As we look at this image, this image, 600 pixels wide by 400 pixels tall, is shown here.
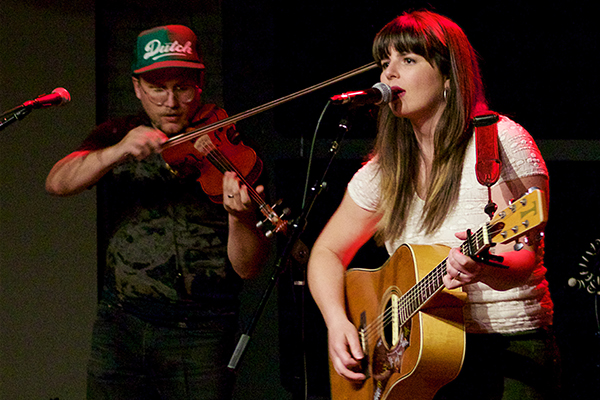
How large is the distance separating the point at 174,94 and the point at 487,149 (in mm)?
1038

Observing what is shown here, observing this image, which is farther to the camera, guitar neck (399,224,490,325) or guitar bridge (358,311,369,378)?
guitar bridge (358,311,369,378)

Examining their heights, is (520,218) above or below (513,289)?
above

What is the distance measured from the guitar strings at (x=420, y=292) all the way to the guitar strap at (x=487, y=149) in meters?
0.16

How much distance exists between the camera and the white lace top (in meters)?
1.45

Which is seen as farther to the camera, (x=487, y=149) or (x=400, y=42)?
(x=400, y=42)

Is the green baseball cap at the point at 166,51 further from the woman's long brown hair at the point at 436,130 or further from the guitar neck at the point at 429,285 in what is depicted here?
the guitar neck at the point at 429,285

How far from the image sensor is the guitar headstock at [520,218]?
1.17m

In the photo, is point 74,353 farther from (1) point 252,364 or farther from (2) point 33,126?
(2) point 33,126

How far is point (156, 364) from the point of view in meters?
1.86

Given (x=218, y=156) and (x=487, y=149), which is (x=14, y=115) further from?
(x=487, y=149)

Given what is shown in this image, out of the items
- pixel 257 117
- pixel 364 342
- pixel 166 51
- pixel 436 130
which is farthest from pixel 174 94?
pixel 257 117

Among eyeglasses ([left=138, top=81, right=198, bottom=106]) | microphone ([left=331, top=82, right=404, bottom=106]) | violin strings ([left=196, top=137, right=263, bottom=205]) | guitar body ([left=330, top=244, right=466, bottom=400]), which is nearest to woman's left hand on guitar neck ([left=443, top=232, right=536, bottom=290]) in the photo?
guitar body ([left=330, top=244, right=466, bottom=400])

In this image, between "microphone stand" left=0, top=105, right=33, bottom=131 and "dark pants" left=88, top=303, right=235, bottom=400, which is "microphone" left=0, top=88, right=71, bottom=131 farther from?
"dark pants" left=88, top=303, right=235, bottom=400

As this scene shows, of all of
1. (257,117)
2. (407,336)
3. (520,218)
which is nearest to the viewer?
(520,218)
